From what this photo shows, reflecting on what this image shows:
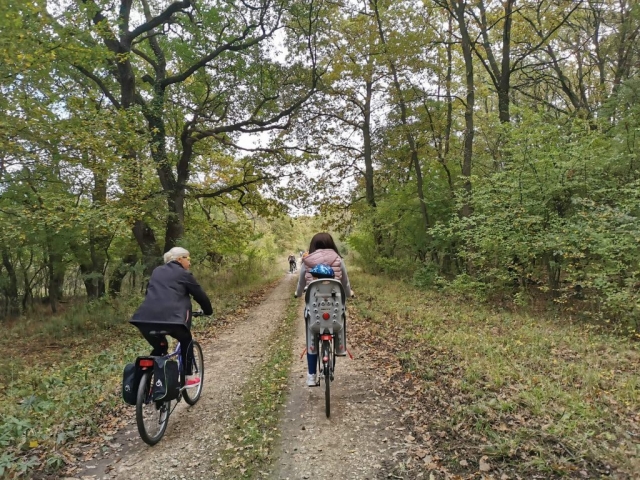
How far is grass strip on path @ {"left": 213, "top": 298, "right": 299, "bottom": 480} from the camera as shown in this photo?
11.8 ft

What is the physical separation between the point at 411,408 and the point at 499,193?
8.38 metres

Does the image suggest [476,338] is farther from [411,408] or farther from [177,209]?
[177,209]

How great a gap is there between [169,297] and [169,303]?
7 cm

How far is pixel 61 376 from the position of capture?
6.84 metres

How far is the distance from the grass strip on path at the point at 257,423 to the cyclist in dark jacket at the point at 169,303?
3.16 ft

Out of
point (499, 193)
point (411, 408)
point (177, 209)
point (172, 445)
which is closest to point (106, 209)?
point (177, 209)

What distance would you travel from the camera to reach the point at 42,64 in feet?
29.2

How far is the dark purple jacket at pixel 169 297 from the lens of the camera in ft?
13.5

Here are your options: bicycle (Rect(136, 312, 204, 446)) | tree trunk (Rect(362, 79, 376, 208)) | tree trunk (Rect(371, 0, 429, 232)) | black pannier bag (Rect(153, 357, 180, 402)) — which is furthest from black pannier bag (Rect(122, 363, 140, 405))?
tree trunk (Rect(362, 79, 376, 208))

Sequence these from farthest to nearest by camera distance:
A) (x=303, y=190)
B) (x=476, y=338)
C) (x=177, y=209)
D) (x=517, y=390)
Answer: (x=303, y=190)
(x=177, y=209)
(x=476, y=338)
(x=517, y=390)

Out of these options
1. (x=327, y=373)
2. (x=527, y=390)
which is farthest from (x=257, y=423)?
(x=527, y=390)

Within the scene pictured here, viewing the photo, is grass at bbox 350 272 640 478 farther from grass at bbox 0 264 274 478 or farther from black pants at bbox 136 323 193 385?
grass at bbox 0 264 274 478

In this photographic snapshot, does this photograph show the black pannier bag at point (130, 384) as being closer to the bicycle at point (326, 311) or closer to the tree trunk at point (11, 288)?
the bicycle at point (326, 311)

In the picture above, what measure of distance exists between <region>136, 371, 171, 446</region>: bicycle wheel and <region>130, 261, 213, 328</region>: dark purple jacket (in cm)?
59
